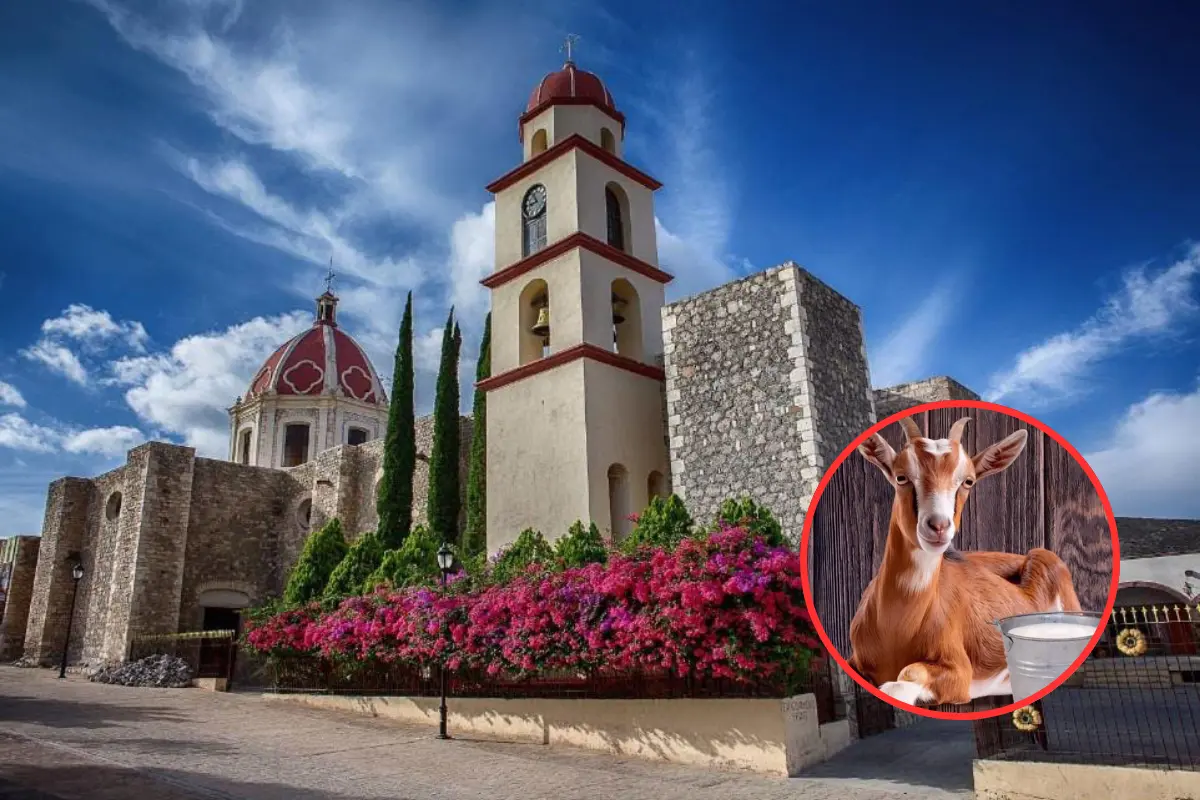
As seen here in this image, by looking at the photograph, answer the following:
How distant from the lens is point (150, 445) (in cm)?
2192

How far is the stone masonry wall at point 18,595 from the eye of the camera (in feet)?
87.5

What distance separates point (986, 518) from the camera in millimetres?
3434

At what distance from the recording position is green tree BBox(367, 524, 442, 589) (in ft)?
41.3

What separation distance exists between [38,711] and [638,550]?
933 centimetres

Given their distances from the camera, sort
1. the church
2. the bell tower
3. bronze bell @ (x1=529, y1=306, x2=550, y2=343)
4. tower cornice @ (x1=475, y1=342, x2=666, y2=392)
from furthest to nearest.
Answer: bronze bell @ (x1=529, y1=306, x2=550, y2=343), tower cornice @ (x1=475, y1=342, x2=666, y2=392), the bell tower, the church

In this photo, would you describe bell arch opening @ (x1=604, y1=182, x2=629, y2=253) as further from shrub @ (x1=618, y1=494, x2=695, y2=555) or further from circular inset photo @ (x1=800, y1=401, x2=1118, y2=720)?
circular inset photo @ (x1=800, y1=401, x2=1118, y2=720)

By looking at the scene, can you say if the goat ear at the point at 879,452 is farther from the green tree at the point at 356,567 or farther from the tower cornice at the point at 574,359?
the green tree at the point at 356,567

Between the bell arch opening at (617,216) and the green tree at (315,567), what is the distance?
25.9 ft

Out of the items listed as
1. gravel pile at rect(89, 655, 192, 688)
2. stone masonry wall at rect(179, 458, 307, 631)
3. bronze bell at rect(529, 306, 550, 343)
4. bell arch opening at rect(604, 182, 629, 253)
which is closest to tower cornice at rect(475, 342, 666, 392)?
bronze bell at rect(529, 306, 550, 343)

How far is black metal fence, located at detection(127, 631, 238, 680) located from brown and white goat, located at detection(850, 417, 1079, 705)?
15367mm

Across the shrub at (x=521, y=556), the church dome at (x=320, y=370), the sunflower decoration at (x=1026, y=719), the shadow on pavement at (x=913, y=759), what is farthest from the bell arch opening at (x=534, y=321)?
the church dome at (x=320, y=370)

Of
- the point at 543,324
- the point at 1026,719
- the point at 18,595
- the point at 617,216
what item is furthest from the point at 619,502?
the point at 18,595

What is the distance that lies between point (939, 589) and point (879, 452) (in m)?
0.64

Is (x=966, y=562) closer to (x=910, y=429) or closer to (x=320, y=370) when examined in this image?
(x=910, y=429)
